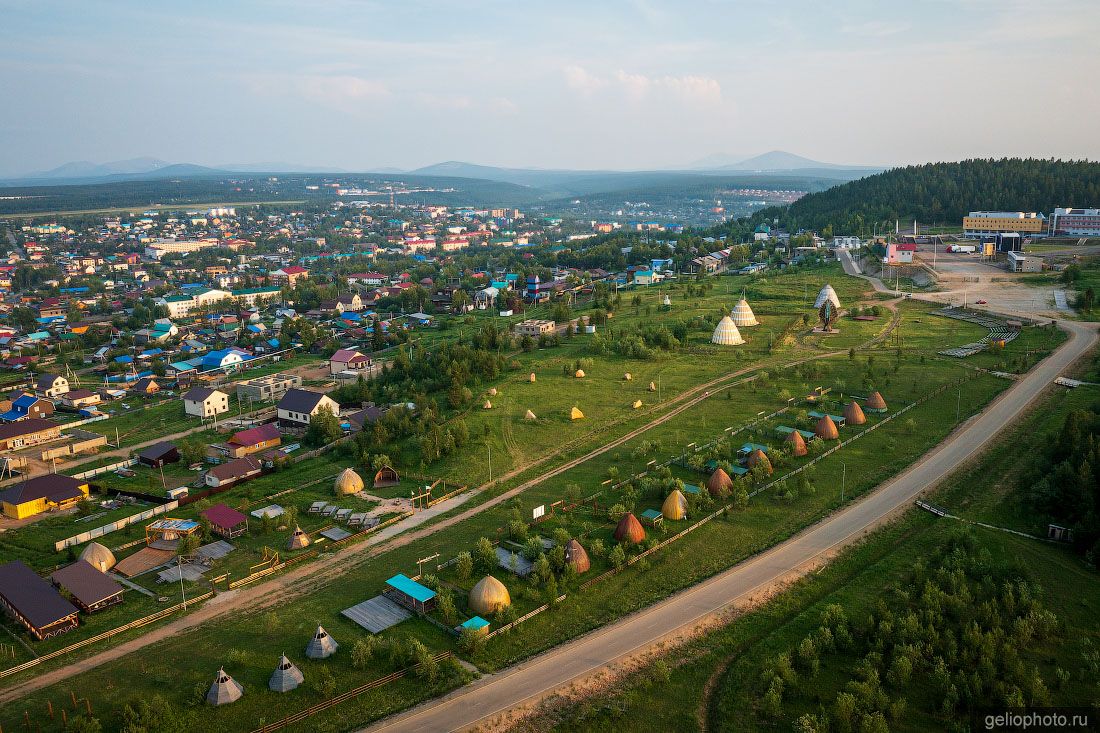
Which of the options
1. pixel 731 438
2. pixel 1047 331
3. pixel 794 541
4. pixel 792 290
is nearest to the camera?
pixel 794 541

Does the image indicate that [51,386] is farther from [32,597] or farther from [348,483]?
[32,597]

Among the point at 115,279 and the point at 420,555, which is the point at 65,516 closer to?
the point at 420,555

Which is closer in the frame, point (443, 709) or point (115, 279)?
point (443, 709)

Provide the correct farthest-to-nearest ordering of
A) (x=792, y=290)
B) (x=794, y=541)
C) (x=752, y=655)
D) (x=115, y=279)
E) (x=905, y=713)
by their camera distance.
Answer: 1. (x=115, y=279)
2. (x=792, y=290)
3. (x=794, y=541)
4. (x=752, y=655)
5. (x=905, y=713)

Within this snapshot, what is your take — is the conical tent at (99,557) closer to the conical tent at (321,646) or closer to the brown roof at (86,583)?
the brown roof at (86,583)

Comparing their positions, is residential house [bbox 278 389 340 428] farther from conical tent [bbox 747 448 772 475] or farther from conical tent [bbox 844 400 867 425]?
conical tent [bbox 844 400 867 425]

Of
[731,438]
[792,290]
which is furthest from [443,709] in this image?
[792,290]

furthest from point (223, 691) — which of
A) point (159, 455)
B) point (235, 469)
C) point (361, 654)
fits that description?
point (159, 455)
